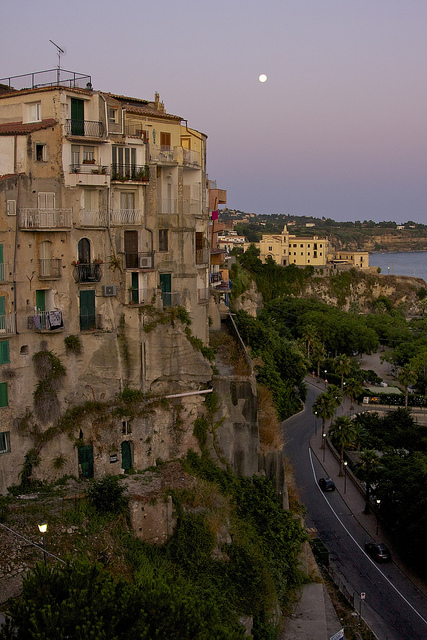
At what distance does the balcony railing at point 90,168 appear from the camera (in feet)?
94.4

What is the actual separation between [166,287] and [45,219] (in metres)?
6.80

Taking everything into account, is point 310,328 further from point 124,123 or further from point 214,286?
point 124,123

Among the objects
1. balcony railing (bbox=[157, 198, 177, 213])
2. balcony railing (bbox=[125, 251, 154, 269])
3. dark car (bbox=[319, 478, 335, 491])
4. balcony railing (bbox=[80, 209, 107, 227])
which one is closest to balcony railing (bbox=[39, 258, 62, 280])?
balcony railing (bbox=[80, 209, 107, 227])

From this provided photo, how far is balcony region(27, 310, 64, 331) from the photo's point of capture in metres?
27.5

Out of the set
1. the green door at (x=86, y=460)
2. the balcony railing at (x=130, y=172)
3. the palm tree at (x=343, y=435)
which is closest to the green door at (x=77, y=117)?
the balcony railing at (x=130, y=172)

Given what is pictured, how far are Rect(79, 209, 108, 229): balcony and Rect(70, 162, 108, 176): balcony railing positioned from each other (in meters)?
1.54

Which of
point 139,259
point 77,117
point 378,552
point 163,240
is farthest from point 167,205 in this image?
point 378,552

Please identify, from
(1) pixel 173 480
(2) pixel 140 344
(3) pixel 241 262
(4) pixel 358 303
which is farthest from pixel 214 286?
(4) pixel 358 303

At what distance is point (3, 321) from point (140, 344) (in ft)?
20.1

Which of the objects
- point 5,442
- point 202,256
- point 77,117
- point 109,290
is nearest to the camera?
point 5,442

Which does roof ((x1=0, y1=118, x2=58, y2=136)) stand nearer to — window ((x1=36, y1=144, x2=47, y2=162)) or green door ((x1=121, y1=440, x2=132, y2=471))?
window ((x1=36, y1=144, x2=47, y2=162))

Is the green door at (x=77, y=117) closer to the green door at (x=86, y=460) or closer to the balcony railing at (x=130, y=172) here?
the balcony railing at (x=130, y=172)

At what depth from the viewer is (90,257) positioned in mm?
29453

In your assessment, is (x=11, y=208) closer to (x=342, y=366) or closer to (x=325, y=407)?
(x=325, y=407)
